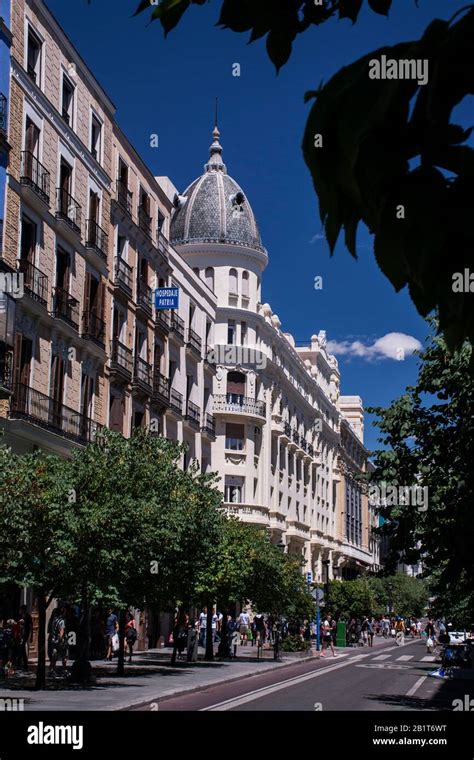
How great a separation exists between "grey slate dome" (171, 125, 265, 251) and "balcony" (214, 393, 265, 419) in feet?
30.8

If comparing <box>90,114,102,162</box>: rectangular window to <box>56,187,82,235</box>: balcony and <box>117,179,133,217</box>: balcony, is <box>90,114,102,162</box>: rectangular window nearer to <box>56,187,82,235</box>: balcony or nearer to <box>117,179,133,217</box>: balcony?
<box>117,179,133,217</box>: balcony

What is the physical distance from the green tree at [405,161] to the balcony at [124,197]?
129 ft

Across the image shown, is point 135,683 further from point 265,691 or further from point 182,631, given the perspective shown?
point 182,631

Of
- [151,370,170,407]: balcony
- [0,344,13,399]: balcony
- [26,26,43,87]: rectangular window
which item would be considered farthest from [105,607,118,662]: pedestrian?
[26,26,43,87]: rectangular window

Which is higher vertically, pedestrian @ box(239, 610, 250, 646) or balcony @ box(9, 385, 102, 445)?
balcony @ box(9, 385, 102, 445)

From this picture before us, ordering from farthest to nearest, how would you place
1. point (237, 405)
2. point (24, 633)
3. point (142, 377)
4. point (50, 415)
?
1. point (237, 405)
2. point (142, 377)
3. point (50, 415)
4. point (24, 633)

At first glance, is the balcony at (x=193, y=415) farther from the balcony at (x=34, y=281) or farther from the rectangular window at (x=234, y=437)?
the balcony at (x=34, y=281)

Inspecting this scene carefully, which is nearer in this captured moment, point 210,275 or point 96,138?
point 96,138

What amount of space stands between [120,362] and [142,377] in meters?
3.17

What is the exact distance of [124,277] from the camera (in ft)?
135

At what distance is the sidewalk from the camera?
1973 cm

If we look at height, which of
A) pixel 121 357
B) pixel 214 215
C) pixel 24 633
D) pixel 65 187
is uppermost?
pixel 214 215

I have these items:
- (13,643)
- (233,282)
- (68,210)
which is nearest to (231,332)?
(233,282)
